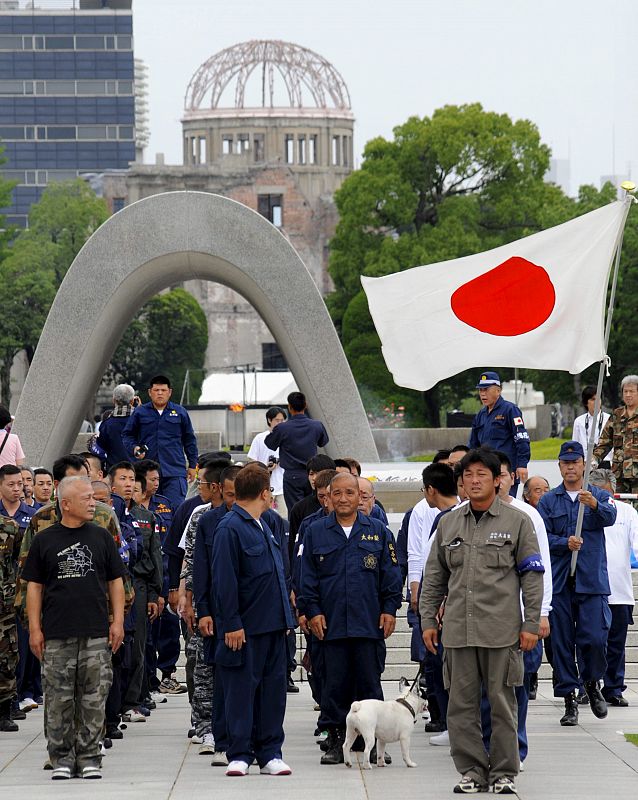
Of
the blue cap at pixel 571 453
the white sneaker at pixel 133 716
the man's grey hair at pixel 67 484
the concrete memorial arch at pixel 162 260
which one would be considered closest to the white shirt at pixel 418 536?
the blue cap at pixel 571 453

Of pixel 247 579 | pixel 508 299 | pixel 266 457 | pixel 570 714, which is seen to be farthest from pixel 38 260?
pixel 247 579

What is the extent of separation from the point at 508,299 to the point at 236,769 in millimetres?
3657

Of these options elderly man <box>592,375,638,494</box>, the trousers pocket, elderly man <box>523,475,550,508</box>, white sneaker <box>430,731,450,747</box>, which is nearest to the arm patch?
the trousers pocket

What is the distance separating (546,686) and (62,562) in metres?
5.05

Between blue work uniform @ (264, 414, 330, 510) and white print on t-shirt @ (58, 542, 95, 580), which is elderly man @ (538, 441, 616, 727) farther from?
blue work uniform @ (264, 414, 330, 510)

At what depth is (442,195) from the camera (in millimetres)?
49656

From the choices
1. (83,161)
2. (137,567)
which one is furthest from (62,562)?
(83,161)

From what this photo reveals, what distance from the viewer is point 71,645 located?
818 cm

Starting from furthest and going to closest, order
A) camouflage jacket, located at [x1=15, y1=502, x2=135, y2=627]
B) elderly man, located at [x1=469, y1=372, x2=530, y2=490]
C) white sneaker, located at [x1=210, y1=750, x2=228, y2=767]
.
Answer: elderly man, located at [x1=469, y1=372, x2=530, y2=490] → camouflage jacket, located at [x1=15, y1=502, x2=135, y2=627] → white sneaker, located at [x1=210, y1=750, x2=228, y2=767]

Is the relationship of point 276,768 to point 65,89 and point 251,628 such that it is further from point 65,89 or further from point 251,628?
point 65,89

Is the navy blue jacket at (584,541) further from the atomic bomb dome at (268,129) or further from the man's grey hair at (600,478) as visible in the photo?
the atomic bomb dome at (268,129)

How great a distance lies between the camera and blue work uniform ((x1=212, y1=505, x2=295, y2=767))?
809cm

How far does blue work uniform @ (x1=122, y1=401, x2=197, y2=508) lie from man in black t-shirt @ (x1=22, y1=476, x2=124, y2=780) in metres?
5.50

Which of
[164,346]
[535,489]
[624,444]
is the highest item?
[164,346]
